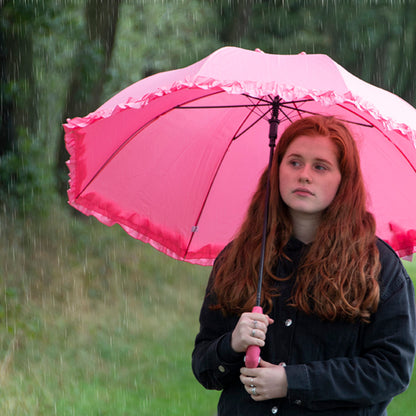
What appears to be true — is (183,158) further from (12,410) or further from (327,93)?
(12,410)

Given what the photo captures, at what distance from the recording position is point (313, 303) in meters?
2.86

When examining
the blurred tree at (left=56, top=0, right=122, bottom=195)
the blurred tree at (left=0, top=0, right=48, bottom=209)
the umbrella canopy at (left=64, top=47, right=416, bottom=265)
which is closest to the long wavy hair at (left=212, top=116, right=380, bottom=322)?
the umbrella canopy at (left=64, top=47, right=416, bottom=265)

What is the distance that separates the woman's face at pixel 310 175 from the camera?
2.99m

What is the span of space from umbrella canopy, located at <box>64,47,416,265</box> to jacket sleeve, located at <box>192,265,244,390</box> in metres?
0.92

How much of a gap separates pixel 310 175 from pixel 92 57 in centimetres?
861

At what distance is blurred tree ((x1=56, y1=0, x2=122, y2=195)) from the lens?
36.3ft

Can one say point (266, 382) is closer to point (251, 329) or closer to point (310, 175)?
point (251, 329)

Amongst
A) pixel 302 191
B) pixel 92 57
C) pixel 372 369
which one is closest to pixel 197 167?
pixel 302 191

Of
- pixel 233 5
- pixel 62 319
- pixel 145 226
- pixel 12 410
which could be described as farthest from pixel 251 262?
pixel 233 5

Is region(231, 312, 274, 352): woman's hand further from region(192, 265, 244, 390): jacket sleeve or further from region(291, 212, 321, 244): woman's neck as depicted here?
region(291, 212, 321, 244): woman's neck

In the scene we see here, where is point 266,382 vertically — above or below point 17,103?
below

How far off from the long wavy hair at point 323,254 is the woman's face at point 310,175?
3 cm

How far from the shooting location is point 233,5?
15688 millimetres

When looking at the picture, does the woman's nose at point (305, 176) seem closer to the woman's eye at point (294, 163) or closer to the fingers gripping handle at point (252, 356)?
the woman's eye at point (294, 163)
